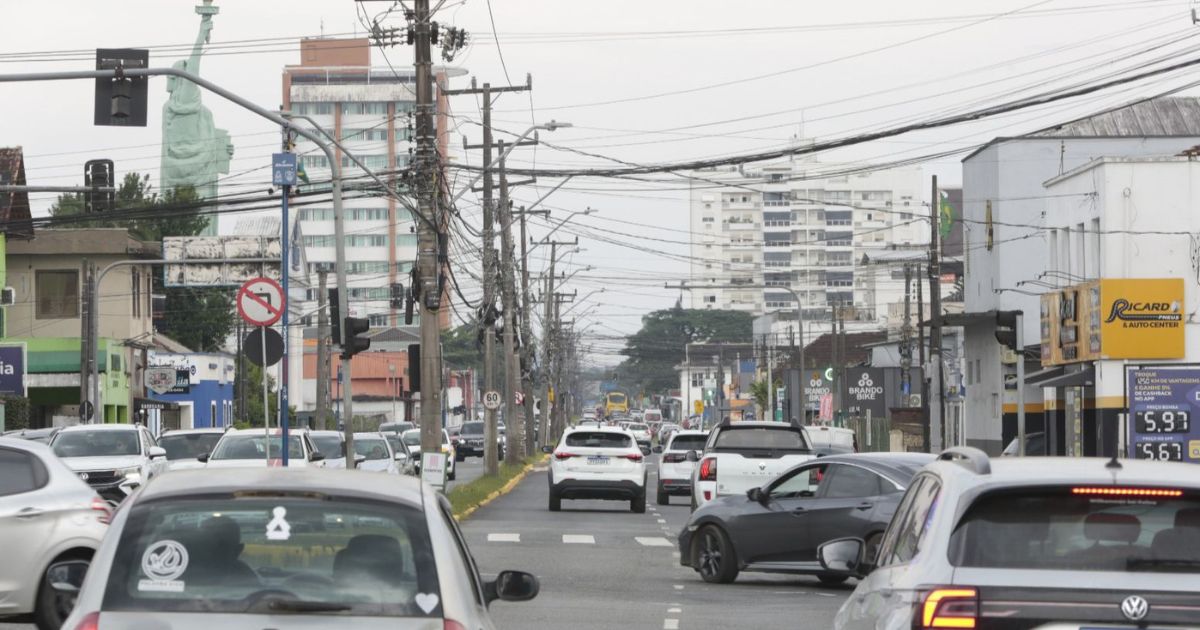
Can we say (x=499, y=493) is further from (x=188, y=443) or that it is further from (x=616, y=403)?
(x=616, y=403)

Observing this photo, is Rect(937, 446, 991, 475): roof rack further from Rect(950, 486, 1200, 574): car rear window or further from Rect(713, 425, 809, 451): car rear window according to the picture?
Rect(713, 425, 809, 451): car rear window

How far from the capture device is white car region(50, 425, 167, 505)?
95.6 ft

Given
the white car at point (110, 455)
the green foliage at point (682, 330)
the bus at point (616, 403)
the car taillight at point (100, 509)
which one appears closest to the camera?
the car taillight at point (100, 509)

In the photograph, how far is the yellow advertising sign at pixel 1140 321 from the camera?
41250 millimetres

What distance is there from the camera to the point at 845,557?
9.18m

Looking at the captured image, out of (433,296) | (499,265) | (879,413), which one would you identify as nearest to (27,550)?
(433,296)

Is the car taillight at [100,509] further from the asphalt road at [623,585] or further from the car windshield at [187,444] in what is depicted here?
the car windshield at [187,444]

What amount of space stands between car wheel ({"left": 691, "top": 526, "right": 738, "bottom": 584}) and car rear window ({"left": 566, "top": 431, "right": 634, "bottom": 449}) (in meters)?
Result: 15.4

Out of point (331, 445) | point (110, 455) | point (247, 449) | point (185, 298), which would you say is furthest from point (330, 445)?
point (185, 298)

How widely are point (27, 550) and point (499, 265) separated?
38.7m

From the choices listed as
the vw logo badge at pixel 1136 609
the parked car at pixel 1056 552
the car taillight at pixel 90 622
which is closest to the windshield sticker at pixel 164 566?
the car taillight at pixel 90 622

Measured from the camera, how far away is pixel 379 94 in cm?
16500

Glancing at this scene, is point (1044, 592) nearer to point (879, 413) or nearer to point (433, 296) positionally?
point (433, 296)

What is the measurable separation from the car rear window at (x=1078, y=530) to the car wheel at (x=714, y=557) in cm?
1276
